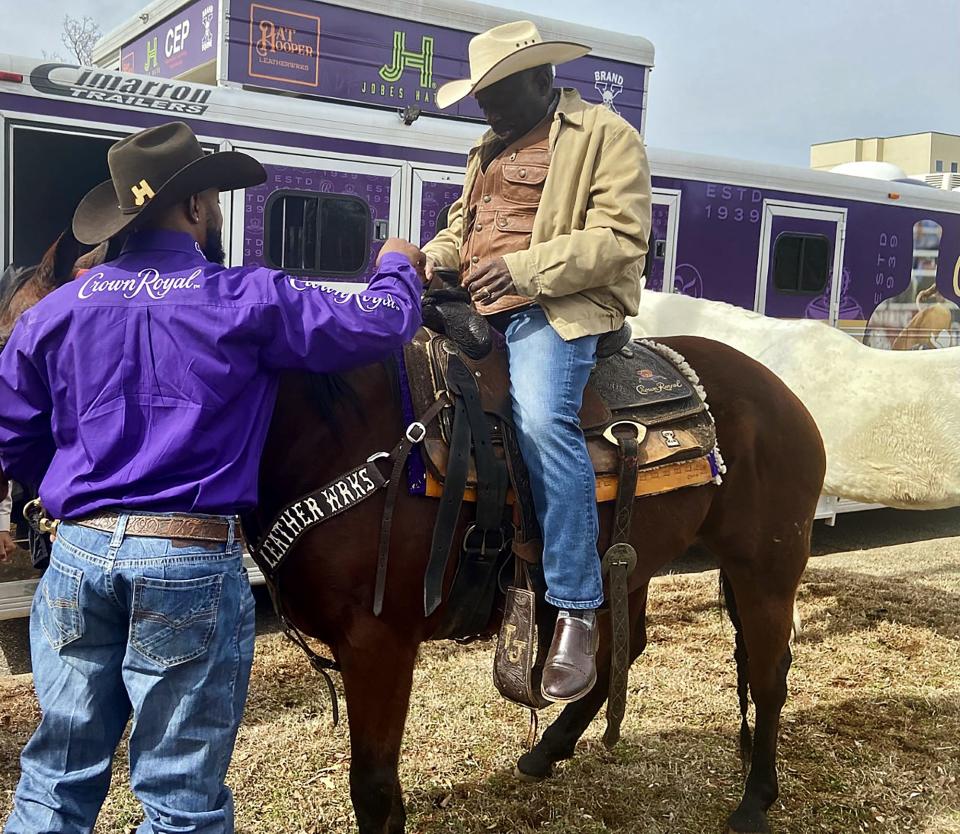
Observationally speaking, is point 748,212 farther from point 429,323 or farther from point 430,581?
point 430,581

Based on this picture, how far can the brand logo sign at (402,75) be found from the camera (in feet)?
20.2

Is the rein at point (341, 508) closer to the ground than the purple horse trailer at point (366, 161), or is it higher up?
closer to the ground

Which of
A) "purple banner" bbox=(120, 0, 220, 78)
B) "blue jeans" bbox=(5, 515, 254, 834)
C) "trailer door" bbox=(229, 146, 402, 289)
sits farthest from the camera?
"purple banner" bbox=(120, 0, 220, 78)

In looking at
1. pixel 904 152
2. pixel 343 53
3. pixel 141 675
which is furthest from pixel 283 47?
pixel 904 152

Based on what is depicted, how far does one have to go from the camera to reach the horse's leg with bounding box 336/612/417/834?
8.18ft

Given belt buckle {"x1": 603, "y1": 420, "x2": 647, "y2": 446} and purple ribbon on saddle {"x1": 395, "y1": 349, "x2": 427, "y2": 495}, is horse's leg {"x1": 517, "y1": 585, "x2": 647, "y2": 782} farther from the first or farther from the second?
purple ribbon on saddle {"x1": 395, "y1": 349, "x2": 427, "y2": 495}

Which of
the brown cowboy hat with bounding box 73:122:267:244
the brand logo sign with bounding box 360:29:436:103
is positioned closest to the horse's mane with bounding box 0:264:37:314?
the brand logo sign with bounding box 360:29:436:103

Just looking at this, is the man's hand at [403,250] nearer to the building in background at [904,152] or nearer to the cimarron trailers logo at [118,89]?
the cimarron trailers logo at [118,89]

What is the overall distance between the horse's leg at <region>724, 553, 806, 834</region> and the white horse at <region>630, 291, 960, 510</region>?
1965mm

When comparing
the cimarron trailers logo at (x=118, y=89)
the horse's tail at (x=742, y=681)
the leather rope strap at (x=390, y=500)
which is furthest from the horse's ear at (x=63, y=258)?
the horse's tail at (x=742, y=681)

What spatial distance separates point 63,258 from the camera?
15.4 ft

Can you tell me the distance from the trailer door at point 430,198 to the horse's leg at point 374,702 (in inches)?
148

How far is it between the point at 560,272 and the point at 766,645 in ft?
5.97

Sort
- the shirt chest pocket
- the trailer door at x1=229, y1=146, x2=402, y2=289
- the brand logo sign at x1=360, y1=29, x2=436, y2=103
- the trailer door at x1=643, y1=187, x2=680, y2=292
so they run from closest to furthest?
1. the shirt chest pocket
2. the trailer door at x1=229, y1=146, x2=402, y2=289
3. the brand logo sign at x1=360, y1=29, x2=436, y2=103
4. the trailer door at x1=643, y1=187, x2=680, y2=292
